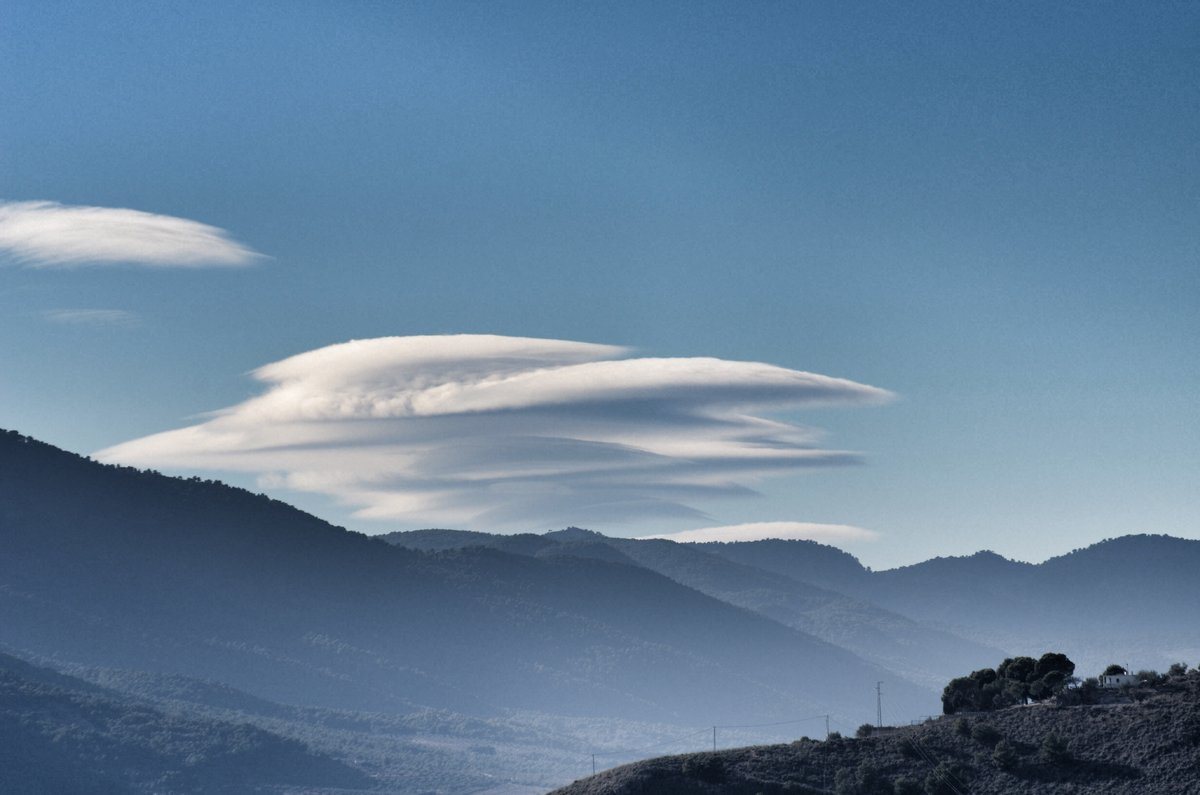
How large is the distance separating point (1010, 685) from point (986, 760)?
53.3ft

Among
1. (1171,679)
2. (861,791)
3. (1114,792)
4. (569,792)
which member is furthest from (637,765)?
(1171,679)

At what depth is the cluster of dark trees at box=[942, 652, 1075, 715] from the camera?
520 feet

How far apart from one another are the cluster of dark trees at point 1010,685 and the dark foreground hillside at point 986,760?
599cm

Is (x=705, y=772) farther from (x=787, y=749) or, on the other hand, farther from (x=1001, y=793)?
(x=1001, y=793)

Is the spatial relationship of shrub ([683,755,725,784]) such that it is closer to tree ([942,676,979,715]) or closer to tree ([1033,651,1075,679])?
tree ([942,676,979,715])

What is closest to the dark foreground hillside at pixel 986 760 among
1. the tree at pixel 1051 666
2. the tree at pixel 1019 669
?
the tree at pixel 1019 669

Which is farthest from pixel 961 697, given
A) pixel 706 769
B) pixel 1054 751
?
pixel 706 769

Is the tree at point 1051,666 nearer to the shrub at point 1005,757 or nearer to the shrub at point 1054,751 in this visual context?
the shrub at point 1005,757

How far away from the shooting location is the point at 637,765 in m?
150

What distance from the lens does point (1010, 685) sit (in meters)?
161

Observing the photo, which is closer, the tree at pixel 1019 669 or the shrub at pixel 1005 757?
the shrub at pixel 1005 757

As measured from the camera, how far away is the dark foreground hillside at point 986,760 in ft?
454

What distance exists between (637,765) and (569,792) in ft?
23.3

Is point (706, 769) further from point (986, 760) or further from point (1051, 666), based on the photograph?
point (1051, 666)
